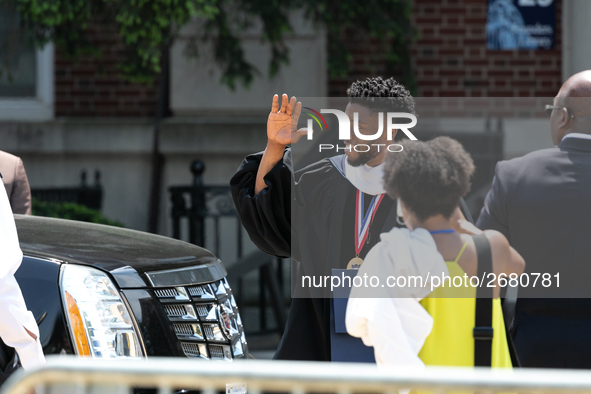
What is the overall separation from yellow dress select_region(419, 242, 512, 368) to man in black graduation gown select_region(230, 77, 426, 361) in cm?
26

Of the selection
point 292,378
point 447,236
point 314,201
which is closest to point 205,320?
point 314,201

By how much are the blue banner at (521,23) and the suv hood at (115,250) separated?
586cm

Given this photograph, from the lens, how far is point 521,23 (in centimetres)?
806

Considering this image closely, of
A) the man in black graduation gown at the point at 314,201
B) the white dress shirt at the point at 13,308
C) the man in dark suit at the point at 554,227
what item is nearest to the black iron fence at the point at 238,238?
the man in black graduation gown at the point at 314,201

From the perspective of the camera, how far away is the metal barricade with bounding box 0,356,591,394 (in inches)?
48.4

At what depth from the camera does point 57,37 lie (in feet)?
22.4

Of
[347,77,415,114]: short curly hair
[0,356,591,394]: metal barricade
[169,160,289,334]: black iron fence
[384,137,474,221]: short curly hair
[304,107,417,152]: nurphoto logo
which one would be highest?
[347,77,415,114]: short curly hair

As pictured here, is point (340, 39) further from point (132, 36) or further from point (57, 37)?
point (57, 37)

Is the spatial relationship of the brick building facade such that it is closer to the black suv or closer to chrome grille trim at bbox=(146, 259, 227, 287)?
the black suv

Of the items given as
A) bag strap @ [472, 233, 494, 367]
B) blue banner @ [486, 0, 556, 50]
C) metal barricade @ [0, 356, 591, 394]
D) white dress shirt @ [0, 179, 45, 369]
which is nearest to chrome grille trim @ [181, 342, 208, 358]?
white dress shirt @ [0, 179, 45, 369]

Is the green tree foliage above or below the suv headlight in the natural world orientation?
above

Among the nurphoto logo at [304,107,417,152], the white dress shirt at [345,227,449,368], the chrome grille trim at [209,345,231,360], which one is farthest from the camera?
the chrome grille trim at [209,345,231,360]

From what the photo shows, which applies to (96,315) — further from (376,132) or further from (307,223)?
(376,132)

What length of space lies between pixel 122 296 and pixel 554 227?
1.73 m
